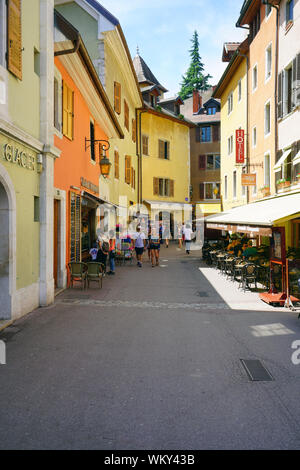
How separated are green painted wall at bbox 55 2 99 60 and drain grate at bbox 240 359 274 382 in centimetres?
1700

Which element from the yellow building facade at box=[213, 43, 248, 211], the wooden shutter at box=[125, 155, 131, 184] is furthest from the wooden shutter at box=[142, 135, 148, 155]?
the wooden shutter at box=[125, 155, 131, 184]

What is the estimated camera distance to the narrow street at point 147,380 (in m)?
3.67

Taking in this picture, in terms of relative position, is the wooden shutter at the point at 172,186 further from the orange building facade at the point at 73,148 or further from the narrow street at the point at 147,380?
the narrow street at the point at 147,380

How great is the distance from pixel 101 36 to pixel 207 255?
11201 mm

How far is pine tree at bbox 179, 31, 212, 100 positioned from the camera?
5431 cm

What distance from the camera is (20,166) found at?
8148mm

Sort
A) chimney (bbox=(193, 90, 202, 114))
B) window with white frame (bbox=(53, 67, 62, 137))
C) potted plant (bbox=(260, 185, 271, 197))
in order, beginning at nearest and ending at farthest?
window with white frame (bbox=(53, 67, 62, 137)), potted plant (bbox=(260, 185, 271, 197)), chimney (bbox=(193, 90, 202, 114))

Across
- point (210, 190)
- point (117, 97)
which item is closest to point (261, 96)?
point (117, 97)

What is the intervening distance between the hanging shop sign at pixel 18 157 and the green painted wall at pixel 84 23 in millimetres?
12263

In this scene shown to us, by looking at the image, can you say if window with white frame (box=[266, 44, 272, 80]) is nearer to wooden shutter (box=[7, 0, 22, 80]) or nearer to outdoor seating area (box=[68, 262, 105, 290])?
outdoor seating area (box=[68, 262, 105, 290])

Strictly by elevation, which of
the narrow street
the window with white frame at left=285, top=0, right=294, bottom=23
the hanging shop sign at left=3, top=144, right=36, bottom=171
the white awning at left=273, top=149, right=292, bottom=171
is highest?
the window with white frame at left=285, top=0, right=294, bottom=23

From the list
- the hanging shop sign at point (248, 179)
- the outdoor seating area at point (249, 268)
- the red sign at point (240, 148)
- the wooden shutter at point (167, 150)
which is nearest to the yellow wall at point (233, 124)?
the red sign at point (240, 148)
